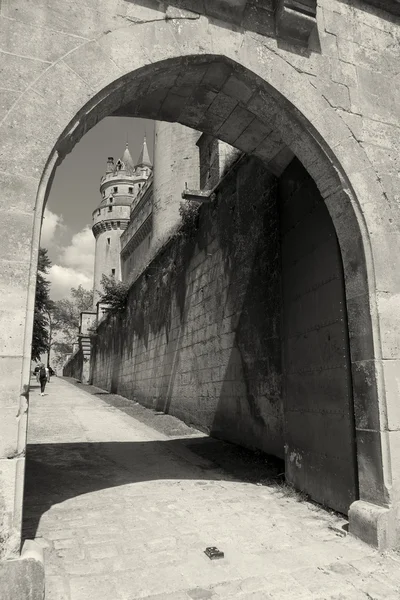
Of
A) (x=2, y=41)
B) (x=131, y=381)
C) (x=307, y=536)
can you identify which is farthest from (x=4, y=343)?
(x=131, y=381)

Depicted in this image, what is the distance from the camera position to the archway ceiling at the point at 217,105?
11.5ft

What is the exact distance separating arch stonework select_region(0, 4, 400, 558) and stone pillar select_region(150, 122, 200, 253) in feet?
40.9

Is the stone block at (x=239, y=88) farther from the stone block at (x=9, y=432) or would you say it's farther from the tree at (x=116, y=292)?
the tree at (x=116, y=292)

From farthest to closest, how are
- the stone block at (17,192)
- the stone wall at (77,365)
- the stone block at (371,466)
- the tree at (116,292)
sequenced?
the stone wall at (77,365) → the tree at (116,292) → the stone block at (371,466) → the stone block at (17,192)

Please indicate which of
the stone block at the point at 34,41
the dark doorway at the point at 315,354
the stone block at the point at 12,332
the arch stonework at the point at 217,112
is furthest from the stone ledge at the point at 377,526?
the stone block at the point at 34,41

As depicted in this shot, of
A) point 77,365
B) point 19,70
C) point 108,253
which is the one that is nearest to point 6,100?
point 19,70

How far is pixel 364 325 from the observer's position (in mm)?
3387

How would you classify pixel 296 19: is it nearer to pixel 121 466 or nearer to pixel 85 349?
pixel 121 466

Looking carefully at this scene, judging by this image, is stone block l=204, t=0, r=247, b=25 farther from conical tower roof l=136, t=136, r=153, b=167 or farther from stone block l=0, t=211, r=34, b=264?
conical tower roof l=136, t=136, r=153, b=167

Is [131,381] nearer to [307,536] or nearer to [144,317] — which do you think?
[144,317]

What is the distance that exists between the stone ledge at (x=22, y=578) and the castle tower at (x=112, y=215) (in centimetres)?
3673

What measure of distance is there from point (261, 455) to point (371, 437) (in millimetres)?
2692

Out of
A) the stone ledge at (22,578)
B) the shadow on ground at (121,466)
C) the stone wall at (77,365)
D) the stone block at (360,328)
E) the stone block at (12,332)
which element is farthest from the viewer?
the stone wall at (77,365)

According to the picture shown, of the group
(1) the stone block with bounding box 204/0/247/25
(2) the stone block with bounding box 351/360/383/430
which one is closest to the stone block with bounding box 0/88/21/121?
(1) the stone block with bounding box 204/0/247/25
